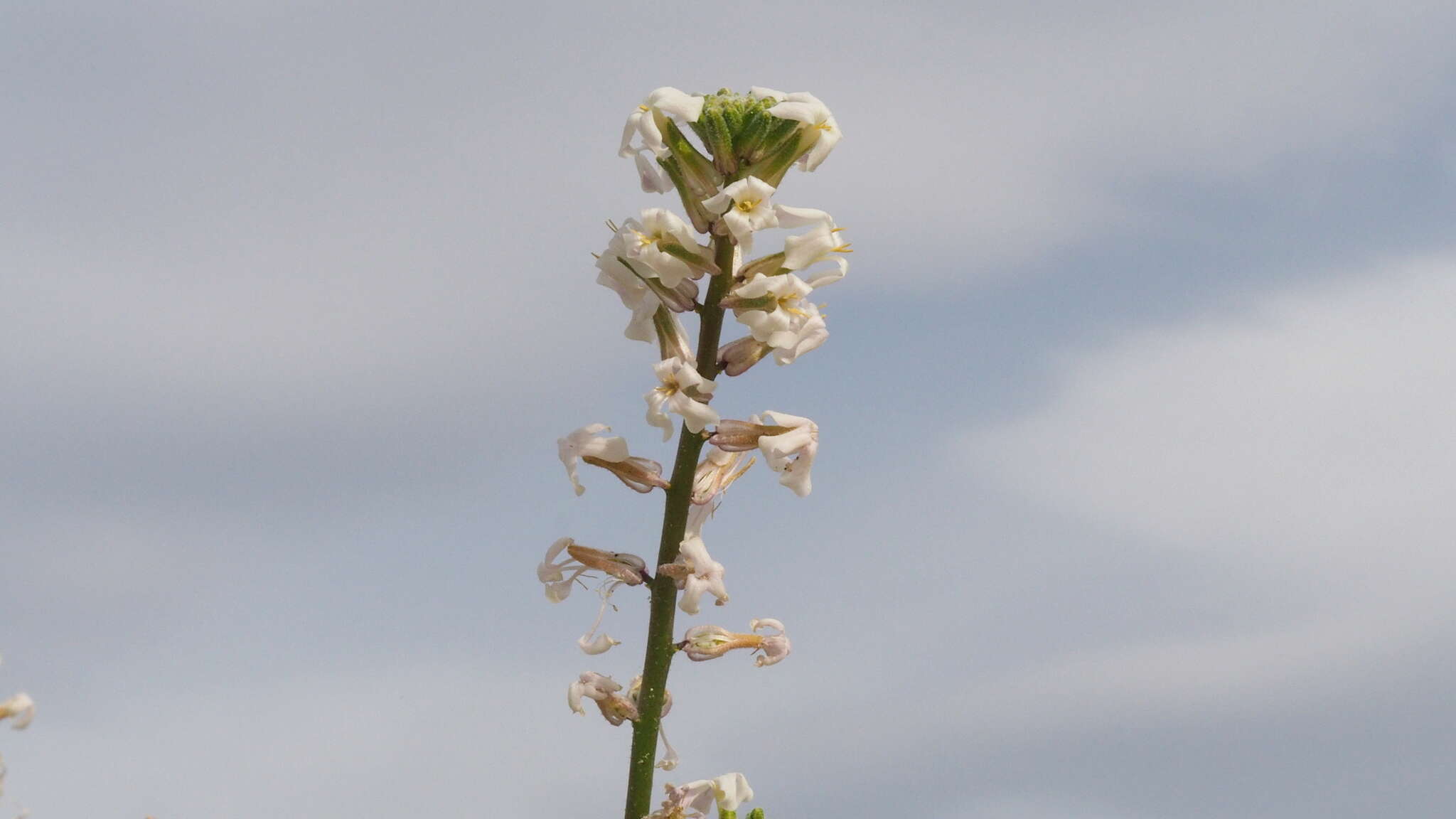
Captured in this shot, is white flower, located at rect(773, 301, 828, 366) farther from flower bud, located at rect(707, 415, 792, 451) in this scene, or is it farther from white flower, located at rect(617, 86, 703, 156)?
white flower, located at rect(617, 86, 703, 156)

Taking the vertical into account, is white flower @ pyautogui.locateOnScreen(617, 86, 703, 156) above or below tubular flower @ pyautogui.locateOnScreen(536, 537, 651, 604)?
above

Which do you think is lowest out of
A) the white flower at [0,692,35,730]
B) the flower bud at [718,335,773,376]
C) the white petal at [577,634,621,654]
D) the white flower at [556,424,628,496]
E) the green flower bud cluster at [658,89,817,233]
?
the white flower at [0,692,35,730]

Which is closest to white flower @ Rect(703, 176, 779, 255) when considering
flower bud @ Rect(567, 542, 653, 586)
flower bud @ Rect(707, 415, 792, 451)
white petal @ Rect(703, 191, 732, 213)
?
white petal @ Rect(703, 191, 732, 213)

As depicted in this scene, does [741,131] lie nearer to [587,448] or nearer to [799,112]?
[799,112]

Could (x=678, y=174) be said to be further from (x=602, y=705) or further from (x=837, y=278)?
(x=602, y=705)

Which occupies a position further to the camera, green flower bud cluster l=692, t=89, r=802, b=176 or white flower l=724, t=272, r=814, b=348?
green flower bud cluster l=692, t=89, r=802, b=176

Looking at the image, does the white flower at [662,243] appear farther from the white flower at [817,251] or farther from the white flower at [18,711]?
the white flower at [18,711]
